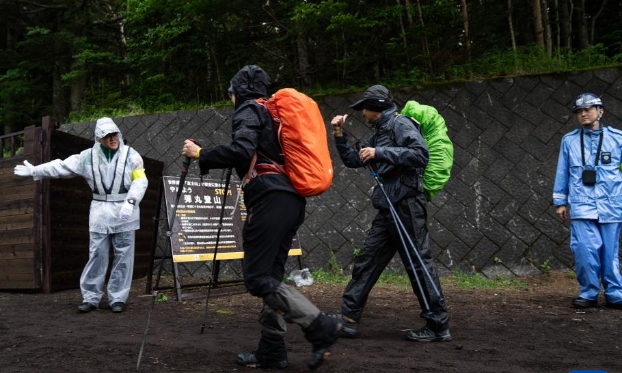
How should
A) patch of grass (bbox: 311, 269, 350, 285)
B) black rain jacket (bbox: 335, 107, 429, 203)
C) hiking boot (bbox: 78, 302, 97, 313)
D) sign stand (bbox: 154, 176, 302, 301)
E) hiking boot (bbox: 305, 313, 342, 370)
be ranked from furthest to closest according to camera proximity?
patch of grass (bbox: 311, 269, 350, 285), sign stand (bbox: 154, 176, 302, 301), hiking boot (bbox: 78, 302, 97, 313), black rain jacket (bbox: 335, 107, 429, 203), hiking boot (bbox: 305, 313, 342, 370)

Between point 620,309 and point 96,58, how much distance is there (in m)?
11.4

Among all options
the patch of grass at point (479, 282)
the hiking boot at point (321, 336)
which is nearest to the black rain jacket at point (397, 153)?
the hiking boot at point (321, 336)

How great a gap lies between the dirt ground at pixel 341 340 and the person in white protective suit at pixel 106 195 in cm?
29

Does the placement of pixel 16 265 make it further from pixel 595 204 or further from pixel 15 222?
pixel 595 204

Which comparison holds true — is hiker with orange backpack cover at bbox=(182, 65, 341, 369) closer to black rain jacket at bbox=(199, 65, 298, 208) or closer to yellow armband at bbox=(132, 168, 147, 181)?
black rain jacket at bbox=(199, 65, 298, 208)

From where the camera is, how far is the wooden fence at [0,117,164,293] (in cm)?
704

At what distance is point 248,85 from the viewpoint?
3566 millimetres

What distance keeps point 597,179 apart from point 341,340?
134 inches

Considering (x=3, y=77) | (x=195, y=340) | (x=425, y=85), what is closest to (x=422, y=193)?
(x=195, y=340)

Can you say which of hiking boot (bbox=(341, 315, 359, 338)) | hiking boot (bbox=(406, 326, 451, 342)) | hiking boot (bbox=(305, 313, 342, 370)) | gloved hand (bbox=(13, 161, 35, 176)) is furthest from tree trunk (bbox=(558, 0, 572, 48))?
gloved hand (bbox=(13, 161, 35, 176))

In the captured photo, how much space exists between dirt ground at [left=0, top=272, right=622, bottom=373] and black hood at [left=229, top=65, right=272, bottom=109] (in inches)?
68.4

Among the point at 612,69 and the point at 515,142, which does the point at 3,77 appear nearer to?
the point at 515,142

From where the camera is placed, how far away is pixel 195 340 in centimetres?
435

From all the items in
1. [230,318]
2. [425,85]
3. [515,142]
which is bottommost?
[230,318]
